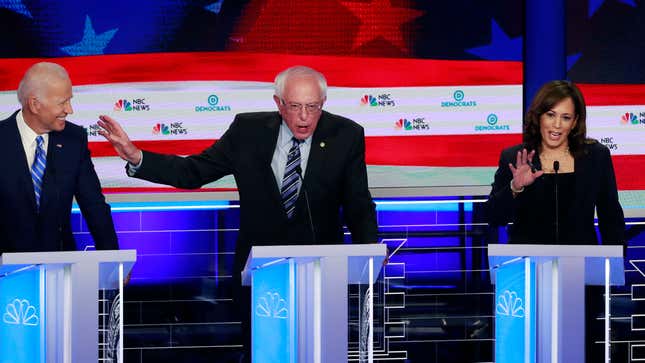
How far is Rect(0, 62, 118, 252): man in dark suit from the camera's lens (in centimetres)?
442

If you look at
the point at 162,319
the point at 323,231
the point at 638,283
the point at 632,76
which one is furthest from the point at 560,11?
the point at 162,319

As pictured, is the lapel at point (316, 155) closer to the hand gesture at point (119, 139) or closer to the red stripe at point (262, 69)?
the hand gesture at point (119, 139)

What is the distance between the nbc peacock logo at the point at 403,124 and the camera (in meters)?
6.21

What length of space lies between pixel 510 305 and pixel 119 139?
1674mm

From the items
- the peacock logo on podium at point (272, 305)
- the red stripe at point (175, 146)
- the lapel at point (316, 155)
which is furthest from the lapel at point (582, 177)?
the red stripe at point (175, 146)

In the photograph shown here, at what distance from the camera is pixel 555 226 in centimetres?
446

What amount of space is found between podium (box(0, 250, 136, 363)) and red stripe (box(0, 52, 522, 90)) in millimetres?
3003

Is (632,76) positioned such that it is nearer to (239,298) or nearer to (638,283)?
(638,283)

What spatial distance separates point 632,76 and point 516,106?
0.66 meters

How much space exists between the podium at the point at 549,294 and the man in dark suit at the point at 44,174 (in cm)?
177

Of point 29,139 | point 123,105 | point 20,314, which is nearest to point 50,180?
point 29,139

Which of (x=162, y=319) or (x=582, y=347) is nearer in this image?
(x=582, y=347)

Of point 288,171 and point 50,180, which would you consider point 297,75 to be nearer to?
point 288,171

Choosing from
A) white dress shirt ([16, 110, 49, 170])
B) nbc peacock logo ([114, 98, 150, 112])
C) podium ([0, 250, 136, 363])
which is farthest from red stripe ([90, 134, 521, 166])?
podium ([0, 250, 136, 363])
